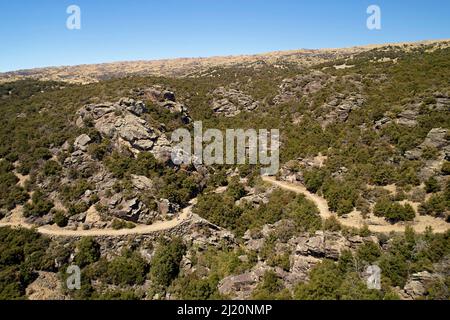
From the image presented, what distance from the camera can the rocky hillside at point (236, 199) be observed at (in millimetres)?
33156

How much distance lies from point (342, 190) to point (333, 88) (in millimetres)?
33240

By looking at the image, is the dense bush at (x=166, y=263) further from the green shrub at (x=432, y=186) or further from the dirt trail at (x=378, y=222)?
the green shrub at (x=432, y=186)

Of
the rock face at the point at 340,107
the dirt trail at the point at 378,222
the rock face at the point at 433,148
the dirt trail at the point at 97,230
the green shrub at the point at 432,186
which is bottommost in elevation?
the dirt trail at the point at 97,230

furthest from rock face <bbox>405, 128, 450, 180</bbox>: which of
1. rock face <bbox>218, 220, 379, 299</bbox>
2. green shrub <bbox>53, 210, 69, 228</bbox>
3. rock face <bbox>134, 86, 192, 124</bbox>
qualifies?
green shrub <bbox>53, 210, 69, 228</bbox>

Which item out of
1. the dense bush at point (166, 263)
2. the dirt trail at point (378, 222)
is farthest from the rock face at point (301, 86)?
the dense bush at point (166, 263)

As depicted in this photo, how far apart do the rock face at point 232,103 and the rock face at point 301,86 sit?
6.74 m

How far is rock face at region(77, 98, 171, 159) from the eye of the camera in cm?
5525

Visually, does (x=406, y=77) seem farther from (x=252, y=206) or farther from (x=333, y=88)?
(x=252, y=206)

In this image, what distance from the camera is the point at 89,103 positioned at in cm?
6419

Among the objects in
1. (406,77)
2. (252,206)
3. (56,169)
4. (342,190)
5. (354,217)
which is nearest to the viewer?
(354,217)

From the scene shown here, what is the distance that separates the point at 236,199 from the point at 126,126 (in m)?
23.6

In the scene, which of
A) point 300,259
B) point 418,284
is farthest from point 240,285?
point 418,284

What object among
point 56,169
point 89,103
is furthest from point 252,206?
point 89,103

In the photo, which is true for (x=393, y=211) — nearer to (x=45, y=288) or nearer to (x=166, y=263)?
(x=166, y=263)
